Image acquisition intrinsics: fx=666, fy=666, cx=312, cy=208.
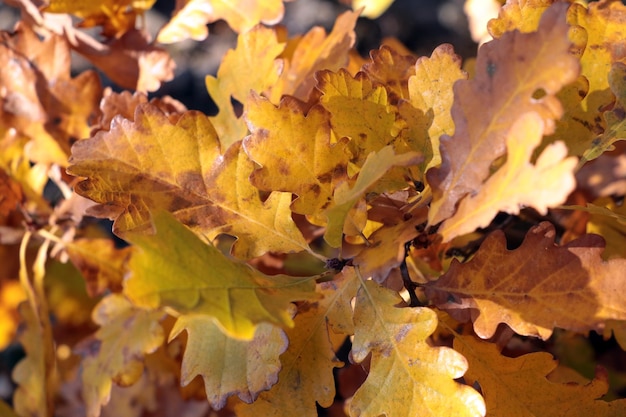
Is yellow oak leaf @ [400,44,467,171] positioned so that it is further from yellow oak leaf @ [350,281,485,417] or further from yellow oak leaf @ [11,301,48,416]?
yellow oak leaf @ [11,301,48,416]

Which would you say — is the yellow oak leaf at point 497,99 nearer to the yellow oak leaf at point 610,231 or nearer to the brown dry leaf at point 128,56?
the yellow oak leaf at point 610,231

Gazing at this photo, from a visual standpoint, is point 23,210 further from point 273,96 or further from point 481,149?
point 481,149

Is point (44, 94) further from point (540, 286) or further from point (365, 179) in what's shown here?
point (540, 286)

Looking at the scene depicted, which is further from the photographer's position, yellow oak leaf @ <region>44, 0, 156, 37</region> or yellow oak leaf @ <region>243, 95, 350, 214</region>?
yellow oak leaf @ <region>44, 0, 156, 37</region>

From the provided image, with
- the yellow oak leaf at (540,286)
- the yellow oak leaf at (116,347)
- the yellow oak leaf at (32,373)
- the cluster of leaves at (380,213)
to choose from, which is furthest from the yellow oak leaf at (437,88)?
the yellow oak leaf at (32,373)

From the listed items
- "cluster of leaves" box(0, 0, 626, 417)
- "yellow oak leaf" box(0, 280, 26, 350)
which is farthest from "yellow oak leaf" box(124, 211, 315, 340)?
"yellow oak leaf" box(0, 280, 26, 350)

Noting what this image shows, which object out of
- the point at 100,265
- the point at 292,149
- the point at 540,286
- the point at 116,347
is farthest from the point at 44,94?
the point at 540,286
